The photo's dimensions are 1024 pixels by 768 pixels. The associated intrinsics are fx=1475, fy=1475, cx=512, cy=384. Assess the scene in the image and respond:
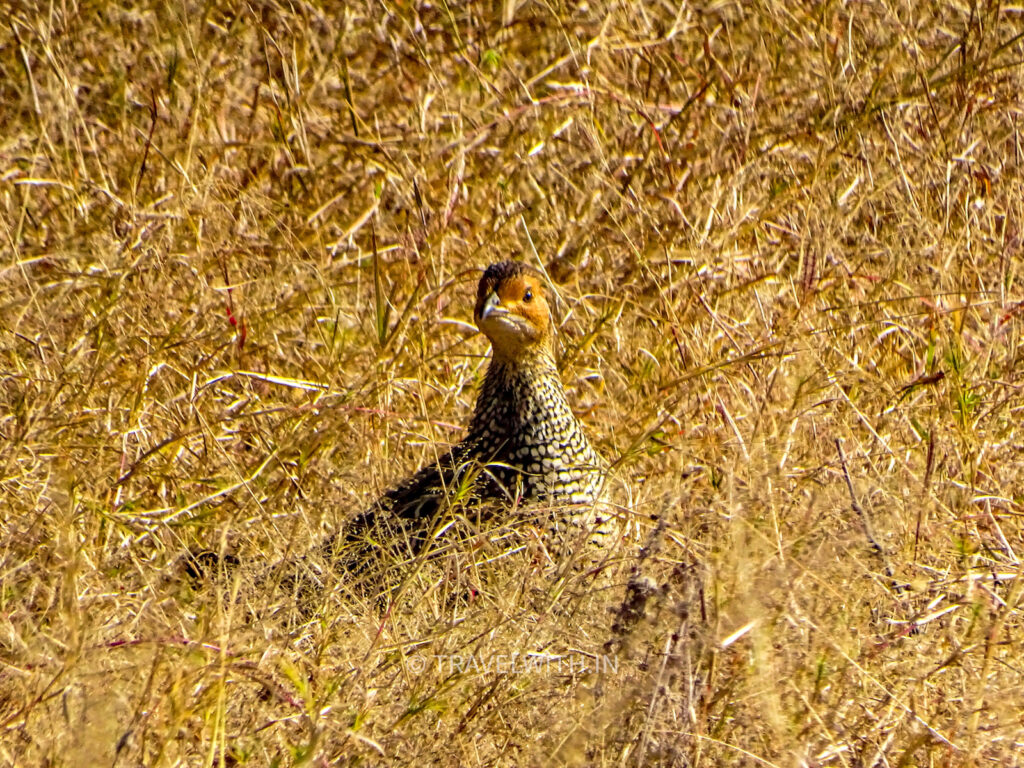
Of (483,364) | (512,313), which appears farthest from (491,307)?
(483,364)

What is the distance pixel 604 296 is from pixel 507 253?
1.59ft

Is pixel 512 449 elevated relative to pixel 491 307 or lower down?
lower down

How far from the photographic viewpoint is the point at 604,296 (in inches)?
209

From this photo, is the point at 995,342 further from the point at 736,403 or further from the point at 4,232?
the point at 4,232

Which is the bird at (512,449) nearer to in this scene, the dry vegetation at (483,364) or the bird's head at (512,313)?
the bird's head at (512,313)

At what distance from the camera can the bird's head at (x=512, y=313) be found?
14.5 ft

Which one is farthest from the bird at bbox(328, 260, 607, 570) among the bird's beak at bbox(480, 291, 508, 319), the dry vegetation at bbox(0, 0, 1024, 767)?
the dry vegetation at bbox(0, 0, 1024, 767)

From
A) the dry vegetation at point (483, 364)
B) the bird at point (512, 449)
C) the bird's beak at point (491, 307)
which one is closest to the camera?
the dry vegetation at point (483, 364)

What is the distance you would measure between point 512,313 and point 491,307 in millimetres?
74

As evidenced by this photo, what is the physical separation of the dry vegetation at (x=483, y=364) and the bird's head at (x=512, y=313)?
42 cm

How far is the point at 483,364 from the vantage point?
5301 mm

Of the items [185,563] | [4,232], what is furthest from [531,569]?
[4,232]

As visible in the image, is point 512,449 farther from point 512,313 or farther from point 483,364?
point 483,364

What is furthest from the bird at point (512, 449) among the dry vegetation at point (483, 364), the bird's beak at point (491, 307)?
the dry vegetation at point (483, 364)
